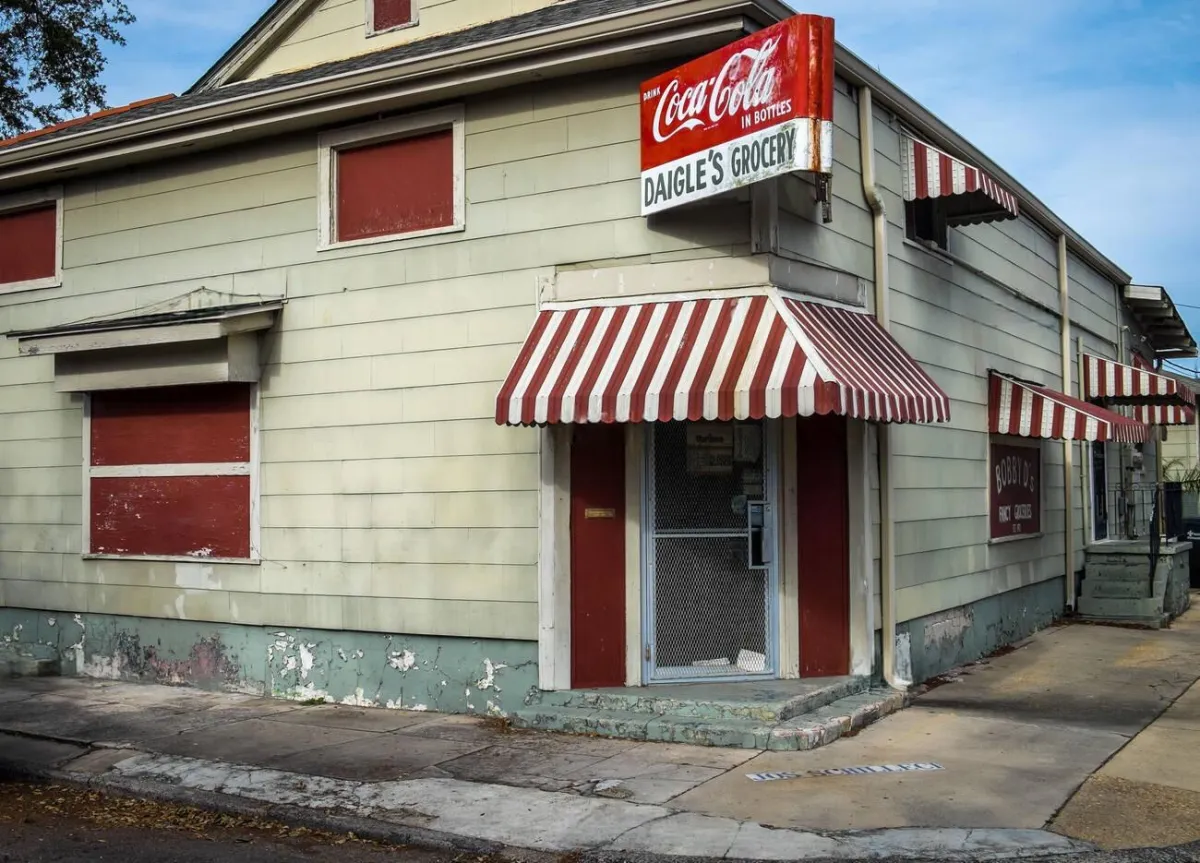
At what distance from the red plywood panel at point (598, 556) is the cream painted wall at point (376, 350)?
355 mm

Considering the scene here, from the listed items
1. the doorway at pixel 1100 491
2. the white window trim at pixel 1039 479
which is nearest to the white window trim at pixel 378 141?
the white window trim at pixel 1039 479

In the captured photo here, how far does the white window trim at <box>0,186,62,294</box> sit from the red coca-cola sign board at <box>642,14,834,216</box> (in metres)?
6.58

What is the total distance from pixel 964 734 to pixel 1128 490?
38.6 ft

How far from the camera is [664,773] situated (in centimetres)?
720

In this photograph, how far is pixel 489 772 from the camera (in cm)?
737

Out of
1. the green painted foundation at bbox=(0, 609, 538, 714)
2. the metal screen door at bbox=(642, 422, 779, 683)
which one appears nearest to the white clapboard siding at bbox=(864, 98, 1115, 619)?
the metal screen door at bbox=(642, 422, 779, 683)

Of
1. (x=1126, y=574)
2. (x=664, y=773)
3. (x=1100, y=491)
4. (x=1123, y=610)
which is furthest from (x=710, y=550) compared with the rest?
(x=1100, y=491)

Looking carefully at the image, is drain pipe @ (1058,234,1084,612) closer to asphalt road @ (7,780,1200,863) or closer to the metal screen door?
the metal screen door

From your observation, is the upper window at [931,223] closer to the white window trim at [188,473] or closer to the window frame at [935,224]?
the window frame at [935,224]

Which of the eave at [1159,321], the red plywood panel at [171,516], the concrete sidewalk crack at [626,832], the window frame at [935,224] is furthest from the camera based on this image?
the eave at [1159,321]

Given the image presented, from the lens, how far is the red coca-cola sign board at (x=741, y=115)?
297 inches

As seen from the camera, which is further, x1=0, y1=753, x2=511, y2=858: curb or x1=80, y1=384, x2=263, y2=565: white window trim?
x1=80, y1=384, x2=263, y2=565: white window trim

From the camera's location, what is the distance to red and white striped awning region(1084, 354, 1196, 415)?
1461cm

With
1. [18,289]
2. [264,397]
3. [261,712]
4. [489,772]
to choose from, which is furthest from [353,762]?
[18,289]
